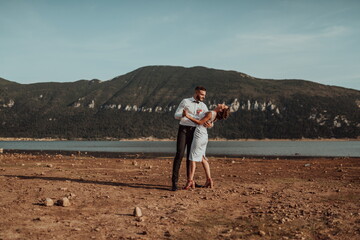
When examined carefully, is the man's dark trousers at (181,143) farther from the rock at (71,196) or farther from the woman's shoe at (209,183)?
the rock at (71,196)

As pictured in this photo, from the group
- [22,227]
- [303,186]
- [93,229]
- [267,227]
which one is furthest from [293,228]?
[303,186]

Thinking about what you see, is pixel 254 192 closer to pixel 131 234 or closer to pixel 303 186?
pixel 303 186

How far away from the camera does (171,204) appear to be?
745cm

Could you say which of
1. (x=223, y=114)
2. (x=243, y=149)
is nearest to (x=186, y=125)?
(x=223, y=114)

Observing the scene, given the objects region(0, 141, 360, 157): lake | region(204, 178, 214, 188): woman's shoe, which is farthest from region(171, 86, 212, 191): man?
region(0, 141, 360, 157): lake

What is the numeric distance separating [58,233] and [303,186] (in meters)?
7.73

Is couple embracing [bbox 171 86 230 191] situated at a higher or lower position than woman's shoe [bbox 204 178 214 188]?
higher

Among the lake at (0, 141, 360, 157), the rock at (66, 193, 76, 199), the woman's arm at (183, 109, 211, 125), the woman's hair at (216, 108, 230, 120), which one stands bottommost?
the lake at (0, 141, 360, 157)

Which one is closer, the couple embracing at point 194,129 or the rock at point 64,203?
the rock at point 64,203

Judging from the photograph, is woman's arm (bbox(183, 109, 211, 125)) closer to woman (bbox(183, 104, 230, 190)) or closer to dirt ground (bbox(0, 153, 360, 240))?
woman (bbox(183, 104, 230, 190))

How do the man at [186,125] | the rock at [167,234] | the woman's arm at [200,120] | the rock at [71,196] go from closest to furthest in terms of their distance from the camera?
the rock at [167,234], the rock at [71,196], the woman's arm at [200,120], the man at [186,125]

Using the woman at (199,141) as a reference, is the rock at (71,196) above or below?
below

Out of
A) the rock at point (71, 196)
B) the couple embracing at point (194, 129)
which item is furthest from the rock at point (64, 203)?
the couple embracing at point (194, 129)

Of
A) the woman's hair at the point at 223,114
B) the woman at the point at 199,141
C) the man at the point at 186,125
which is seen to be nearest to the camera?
the man at the point at 186,125
